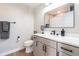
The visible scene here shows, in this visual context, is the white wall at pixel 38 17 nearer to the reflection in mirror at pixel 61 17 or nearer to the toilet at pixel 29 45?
the reflection in mirror at pixel 61 17

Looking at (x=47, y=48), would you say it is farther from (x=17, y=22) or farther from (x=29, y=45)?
(x=17, y=22)

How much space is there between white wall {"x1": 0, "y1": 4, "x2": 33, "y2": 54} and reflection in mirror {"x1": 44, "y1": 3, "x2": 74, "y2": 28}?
0.76 metres

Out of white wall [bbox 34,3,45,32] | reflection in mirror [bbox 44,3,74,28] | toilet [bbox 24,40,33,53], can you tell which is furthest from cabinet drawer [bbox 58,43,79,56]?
white wall [bbox 34,3,45,32]

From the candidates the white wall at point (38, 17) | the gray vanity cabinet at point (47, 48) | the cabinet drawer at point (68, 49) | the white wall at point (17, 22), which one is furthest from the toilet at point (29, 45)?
the cabinet drawer at point (68, 49)

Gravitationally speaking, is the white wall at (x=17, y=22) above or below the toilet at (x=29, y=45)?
above

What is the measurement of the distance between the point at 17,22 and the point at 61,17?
1.47m

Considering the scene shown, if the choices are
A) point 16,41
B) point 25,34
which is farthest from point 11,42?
point 25,34

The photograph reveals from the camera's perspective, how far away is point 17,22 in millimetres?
2414

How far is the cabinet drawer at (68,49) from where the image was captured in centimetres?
75

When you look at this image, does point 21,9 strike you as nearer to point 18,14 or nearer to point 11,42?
point 18,14

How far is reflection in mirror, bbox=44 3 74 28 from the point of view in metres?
1.41

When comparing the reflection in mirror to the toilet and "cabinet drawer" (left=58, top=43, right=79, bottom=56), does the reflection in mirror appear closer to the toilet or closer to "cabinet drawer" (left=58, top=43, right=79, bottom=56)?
"cabinet drawer" (left=58, top=43, right=79, bottom=56)

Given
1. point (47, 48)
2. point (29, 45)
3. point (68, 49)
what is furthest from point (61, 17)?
point (29, 45)

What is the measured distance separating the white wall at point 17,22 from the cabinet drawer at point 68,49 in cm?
174
